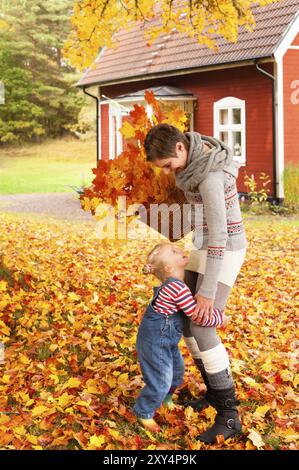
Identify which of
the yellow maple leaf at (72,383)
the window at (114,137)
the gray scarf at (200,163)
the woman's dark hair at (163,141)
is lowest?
the yellow maple leaf at (72,383)

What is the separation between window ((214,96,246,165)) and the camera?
16.3 meters

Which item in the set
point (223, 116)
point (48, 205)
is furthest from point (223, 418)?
point (48, 205)

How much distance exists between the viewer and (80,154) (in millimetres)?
40156

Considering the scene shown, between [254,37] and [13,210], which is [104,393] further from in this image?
[13,210]

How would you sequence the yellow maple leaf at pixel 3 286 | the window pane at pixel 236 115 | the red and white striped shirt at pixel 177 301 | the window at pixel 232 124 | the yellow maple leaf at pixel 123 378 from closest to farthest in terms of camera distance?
the red and white striped shirt at pixel 177 301, the yellow maple leaf at pixel 123 378, the yellow maple leaf at pixel 3 286, the window at pixel 232 124, the window pane at pixel 236 115

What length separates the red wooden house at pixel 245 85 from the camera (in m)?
15.2

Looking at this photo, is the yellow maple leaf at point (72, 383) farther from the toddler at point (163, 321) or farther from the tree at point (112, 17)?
the tree at point (112, 17)

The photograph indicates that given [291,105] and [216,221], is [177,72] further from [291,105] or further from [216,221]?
[216,221]

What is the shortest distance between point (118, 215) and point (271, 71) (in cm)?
1146

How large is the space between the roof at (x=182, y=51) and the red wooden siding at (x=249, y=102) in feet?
1.51

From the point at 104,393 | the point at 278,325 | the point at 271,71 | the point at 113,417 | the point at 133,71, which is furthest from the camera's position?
the point at 133,71

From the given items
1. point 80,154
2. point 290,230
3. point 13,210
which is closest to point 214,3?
point 290,230

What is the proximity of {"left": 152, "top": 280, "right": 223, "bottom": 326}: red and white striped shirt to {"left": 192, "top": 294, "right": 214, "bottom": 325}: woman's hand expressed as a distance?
31 millimetres

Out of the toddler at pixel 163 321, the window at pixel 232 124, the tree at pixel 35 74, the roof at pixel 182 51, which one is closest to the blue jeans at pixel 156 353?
the toddler at pixel 163 321
